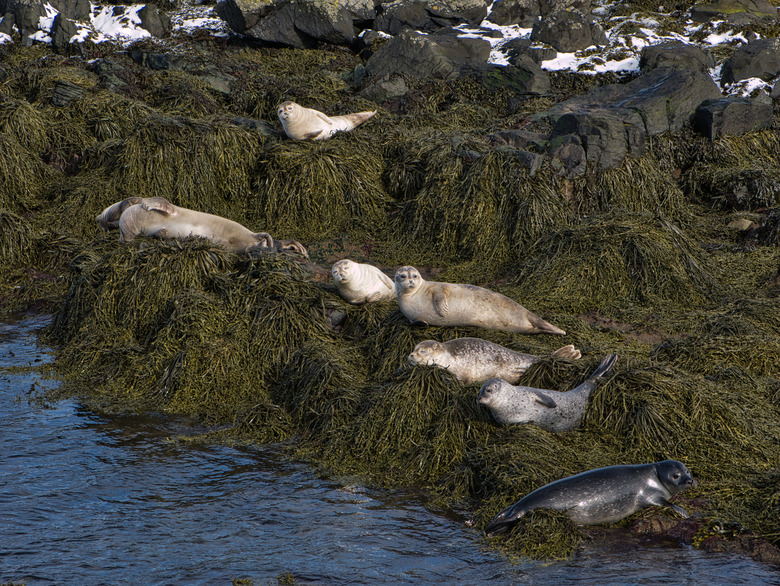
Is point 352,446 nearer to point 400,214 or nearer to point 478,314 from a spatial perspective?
point 478,314

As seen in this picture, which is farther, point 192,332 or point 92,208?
point 92,208

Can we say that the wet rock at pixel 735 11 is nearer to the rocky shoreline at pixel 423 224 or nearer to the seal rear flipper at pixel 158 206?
the rocky shoreline at pixel 423 224

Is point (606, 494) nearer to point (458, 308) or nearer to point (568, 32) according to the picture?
point (458, 308)

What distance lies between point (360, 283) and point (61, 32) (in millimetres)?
10237

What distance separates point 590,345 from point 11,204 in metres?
7.26

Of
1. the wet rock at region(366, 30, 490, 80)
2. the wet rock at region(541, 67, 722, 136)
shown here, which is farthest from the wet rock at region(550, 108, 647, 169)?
the wet rock at region(366, 30, 490, 80)

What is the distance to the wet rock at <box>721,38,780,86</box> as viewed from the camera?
12.5m

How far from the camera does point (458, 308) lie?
6.49 m

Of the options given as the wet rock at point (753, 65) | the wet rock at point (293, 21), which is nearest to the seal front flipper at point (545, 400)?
the wet rock at point (753, 65)

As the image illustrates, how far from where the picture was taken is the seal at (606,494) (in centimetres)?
441

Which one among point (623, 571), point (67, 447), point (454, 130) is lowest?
point (67, 447)

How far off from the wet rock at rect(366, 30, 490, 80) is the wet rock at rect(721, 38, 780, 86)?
380cm

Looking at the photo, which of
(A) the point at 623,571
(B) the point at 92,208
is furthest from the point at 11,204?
(A) the point at 623,571

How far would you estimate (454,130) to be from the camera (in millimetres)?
10828
